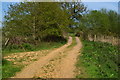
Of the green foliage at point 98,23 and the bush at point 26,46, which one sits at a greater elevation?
the green foliage at point 98,23

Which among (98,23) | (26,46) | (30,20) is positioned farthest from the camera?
(98,23)

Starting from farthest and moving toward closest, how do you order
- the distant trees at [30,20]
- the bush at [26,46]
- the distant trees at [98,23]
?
the distant trees at [98,23] → the distant trees at [30,20] → the bush at [26,46]

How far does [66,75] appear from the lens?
5.26 m

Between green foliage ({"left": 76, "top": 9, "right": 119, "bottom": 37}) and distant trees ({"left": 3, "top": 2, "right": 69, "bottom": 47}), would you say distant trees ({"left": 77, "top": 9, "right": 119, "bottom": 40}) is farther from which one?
distant trees ({"left": 3, "top": 2, "right": 69, "bottom": 47})

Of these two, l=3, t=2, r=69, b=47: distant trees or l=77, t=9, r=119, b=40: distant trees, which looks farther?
l=77, t=9, r=119, b=40: distant trees

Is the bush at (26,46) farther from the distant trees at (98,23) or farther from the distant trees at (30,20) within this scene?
the distant trees at (98,23)

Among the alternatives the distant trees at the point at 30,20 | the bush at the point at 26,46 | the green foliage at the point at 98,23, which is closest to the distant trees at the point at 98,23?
the green foliage at the point at 98,23

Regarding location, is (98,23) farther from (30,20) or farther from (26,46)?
(26,46)

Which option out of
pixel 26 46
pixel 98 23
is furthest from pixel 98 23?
pixel 26 46

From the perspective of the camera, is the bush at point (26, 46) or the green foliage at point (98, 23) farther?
the green foliage at point (98, 23)

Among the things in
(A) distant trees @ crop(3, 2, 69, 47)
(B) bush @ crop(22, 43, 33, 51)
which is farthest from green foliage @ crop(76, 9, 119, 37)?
(B) bush @ crop(22, 43, 33, 51)

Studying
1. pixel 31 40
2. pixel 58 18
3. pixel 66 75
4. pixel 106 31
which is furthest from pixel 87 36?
pixel 66 75

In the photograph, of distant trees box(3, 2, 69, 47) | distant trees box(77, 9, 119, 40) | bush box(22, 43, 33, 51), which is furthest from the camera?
distant trees box(77, 9, 119, 40)

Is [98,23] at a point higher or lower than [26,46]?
higher
